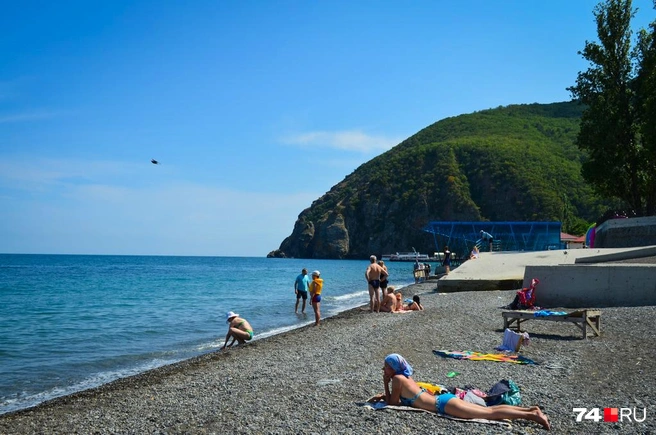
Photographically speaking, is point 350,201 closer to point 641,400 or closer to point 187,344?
point 187,344

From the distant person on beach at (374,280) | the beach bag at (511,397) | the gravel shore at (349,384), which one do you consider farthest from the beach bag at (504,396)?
the distant person on beach at (374,280)

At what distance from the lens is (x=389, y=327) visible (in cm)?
1398

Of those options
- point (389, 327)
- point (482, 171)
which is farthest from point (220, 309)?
point (482, 171)

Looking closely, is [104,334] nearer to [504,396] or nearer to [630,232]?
[504,396]

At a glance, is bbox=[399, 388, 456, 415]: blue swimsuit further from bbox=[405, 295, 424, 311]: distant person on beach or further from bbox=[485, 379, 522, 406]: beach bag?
bbox=[405, 295, 424, 311]: distant person on beach

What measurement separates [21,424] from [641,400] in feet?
24.9

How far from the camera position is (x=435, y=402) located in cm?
622

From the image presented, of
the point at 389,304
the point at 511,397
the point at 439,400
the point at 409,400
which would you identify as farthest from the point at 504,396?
the point at 389,304

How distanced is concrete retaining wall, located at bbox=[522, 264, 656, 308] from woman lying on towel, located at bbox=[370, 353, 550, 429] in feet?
36.3

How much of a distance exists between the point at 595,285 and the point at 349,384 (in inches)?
421

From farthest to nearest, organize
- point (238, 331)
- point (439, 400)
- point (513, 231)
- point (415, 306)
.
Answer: point (513, 231)
point (415, 306)
point (238, 331)
point (439, 400)

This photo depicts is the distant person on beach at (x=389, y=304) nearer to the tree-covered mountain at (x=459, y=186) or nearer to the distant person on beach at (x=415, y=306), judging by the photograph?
the distant person on beach at (x=415, y=306)

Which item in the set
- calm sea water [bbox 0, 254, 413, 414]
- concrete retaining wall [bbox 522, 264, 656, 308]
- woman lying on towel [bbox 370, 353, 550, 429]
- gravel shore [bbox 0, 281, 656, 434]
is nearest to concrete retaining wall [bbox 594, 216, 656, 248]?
concrete retaining wall [bbox 522, 264, 656, 308]

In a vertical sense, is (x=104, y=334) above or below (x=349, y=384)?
below
